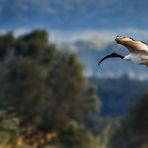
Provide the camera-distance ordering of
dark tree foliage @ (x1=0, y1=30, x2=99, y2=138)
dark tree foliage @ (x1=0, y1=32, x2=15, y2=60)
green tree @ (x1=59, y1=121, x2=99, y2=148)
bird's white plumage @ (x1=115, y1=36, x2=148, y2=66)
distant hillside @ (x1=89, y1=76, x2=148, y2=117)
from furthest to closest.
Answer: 1. distant hillside @ (x1=89, y1=76, x2=148, y2=117)
2. dark tree foliage @ (x1=0, y1=32, x2=15, y2=60)
3. dark tree foliage @ (x1=0, y1=30, x2=99, y2=138)
4. green tree @ (x1=59, y1=121, x2=99, y2=148)
5. bird's white plumage @ (x1=115, y1=36, x2=148, y2=66)

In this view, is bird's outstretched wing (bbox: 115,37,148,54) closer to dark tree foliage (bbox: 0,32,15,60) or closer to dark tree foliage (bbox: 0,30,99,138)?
dark tree foliage (bbox: 0,30,99,138)

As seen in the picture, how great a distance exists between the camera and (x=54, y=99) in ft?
161

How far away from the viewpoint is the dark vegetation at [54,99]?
37.8 meters

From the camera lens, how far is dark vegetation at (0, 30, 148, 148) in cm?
3781

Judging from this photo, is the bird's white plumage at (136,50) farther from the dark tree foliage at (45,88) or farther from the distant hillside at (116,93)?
the distant hillside at (116,93)

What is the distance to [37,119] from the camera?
4050cm

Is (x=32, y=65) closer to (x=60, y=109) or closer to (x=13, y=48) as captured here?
(x=60, y=109)

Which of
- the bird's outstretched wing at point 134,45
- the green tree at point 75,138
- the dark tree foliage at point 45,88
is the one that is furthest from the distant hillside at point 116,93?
the bird's outstretched wing at point 134,45

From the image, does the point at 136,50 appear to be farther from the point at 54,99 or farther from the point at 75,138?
the point at 54,99

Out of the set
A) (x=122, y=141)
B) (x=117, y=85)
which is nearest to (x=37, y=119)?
(x=122, y=141)

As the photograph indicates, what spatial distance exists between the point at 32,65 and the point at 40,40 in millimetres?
10584

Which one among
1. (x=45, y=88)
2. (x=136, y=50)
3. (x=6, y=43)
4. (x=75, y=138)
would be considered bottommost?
(x=136, y=50)

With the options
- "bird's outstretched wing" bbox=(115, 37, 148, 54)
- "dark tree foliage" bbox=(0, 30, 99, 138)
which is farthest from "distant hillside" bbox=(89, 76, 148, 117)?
"bird's outstretched wing" bbox=(115, 37, 148, 54)

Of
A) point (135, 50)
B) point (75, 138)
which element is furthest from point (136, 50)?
point (75, 138)
